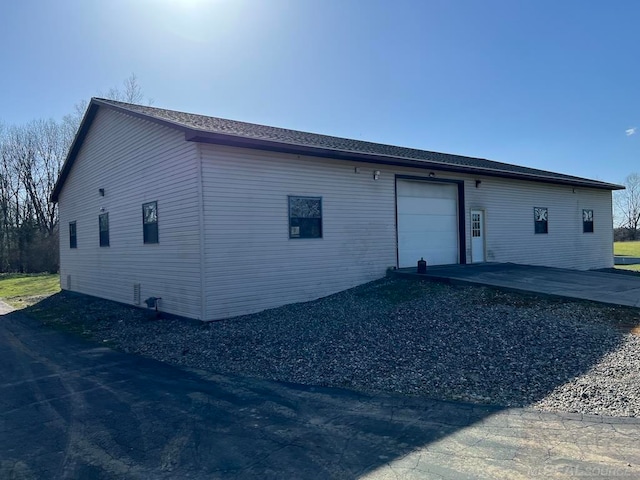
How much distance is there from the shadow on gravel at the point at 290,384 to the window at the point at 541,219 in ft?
28.1

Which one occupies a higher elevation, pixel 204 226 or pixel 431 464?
pixel 204 226

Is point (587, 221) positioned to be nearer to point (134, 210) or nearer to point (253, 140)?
point (253, 140)

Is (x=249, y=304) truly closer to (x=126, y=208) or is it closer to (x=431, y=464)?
(x=126, y=208)

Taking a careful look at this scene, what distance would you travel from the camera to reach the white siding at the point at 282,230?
9.33 metres

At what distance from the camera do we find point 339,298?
10750 millimetres

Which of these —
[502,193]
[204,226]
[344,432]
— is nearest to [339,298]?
[204,226]

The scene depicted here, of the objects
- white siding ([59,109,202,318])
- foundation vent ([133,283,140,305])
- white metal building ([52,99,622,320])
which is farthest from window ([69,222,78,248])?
foundation vent ([133,283,140,305])

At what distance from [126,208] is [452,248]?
34.0ft

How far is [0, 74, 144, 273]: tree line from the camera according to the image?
1334 inches

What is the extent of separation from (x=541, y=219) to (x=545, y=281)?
6896 mm

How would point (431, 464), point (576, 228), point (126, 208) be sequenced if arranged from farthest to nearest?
point (576, 228) < point (126, 208) < point (431, 464)

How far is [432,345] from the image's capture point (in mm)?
6840

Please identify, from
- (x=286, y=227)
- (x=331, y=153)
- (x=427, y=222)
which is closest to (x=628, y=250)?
(x=427, y=222)

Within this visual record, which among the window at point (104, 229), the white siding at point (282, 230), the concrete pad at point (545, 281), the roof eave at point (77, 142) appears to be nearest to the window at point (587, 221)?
the concrete pad at point (545, 281)
